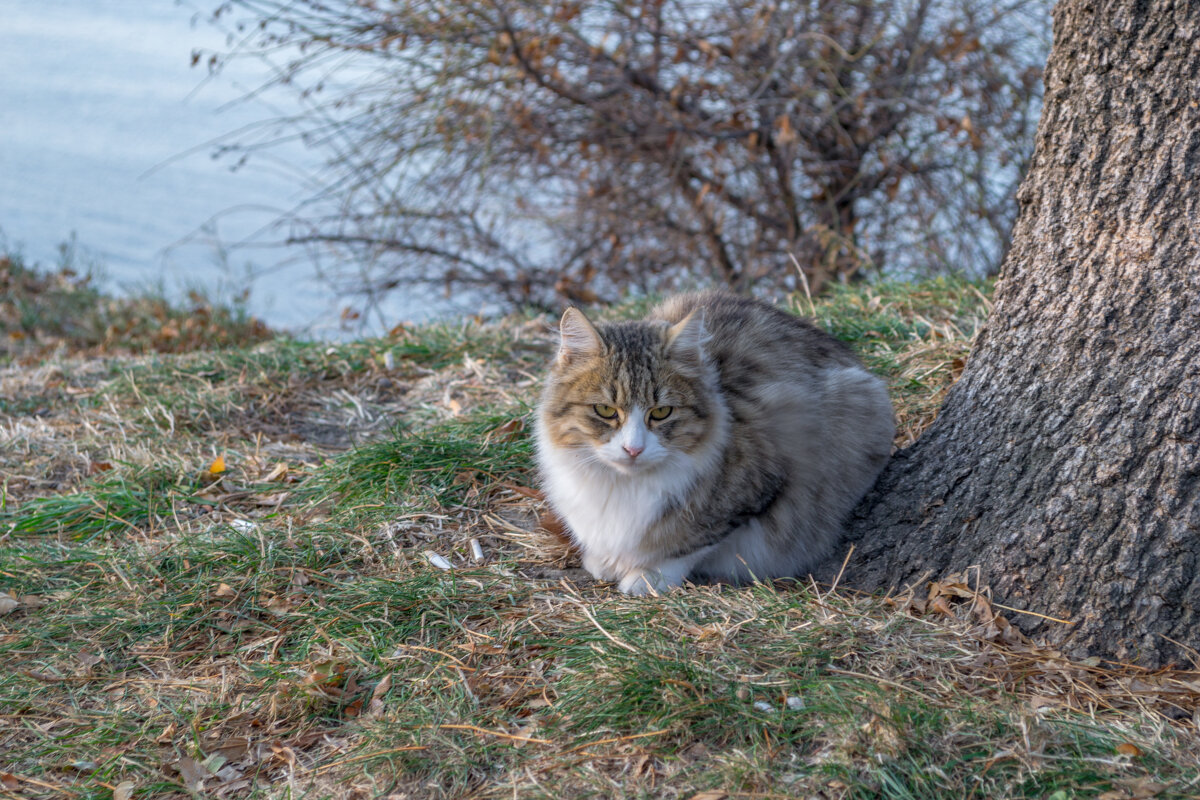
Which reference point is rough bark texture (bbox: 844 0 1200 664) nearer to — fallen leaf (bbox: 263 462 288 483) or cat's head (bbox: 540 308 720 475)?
cat's head (bbox: 540 308 720 475)

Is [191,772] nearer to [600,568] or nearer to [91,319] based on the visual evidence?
[600,568]

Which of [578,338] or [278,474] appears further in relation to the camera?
[278,474]

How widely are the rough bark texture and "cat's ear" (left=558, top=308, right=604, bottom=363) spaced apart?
3.98 feet

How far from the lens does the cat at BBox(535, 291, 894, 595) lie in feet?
9.87

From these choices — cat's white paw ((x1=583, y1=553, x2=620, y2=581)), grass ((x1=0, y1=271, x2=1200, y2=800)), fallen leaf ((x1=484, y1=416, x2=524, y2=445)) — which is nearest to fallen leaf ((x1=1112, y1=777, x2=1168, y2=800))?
grass ((x1=0, y1=271, x2=1200, y2=800))

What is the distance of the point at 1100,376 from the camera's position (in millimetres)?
2621

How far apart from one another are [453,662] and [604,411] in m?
0.93

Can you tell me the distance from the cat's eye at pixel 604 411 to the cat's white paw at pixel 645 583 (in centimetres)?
53

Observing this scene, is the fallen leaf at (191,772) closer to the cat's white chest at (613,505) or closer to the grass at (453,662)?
the grass at (453,662)

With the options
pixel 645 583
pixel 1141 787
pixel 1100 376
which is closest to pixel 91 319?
pixel 645 583

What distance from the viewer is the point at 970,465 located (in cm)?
291

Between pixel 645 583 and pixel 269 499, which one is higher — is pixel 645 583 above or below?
above

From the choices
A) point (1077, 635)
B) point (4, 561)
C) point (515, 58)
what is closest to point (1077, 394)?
point (1077, 635)

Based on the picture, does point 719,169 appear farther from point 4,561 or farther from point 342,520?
point 4,561
